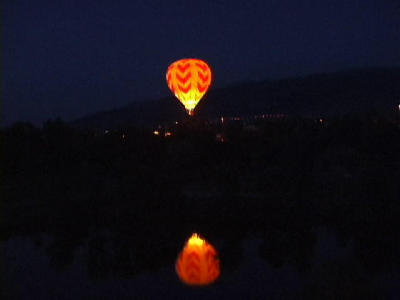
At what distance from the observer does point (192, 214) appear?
11578 millimetres

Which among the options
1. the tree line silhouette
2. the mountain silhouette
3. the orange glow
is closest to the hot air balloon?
the tree line silhouette

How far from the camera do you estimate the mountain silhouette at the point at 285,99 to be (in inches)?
1642

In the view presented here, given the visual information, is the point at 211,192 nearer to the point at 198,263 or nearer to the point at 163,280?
the point at 198,263

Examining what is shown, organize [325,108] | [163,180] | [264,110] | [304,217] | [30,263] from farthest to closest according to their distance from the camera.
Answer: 1. [264,110]
2. [325,108]
3. [163,180]
4. [304,217]
5. [30,263]

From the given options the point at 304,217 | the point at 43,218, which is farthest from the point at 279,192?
the point at 43,218

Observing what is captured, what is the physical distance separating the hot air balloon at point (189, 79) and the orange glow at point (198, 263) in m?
10.3

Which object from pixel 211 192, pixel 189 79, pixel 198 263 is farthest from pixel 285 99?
pixel 198 263

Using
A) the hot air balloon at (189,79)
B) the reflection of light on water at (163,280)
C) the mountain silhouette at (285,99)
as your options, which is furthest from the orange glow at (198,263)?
the mountain silhouette at (285,99)

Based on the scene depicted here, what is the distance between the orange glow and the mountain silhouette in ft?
99.5

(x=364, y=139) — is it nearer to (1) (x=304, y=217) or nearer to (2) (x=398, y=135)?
(2) (x=398, y=135)

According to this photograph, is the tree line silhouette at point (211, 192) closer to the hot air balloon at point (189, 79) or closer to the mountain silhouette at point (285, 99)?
the hot air balloon at point (189, 79)

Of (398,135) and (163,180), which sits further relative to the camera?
(398,135)

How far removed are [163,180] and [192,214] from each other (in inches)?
107

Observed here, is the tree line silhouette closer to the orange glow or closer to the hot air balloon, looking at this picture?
the orange glow
